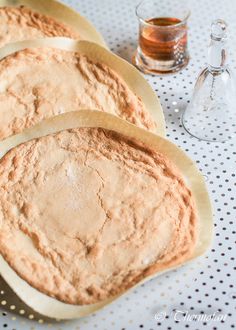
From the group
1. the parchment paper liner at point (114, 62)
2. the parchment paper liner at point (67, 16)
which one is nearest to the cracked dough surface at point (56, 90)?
the parchment paper liner at point (114, 62)

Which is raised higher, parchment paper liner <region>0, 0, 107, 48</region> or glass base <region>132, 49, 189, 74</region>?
parchment paper liner <region>0, 0, 107, 48</region>

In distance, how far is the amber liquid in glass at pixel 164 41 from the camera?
1600mm

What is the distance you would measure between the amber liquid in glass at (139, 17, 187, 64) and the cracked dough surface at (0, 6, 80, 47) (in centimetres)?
17

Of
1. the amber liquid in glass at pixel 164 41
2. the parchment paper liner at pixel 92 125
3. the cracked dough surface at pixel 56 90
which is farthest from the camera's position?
the amber liquid in glass at pixel 164 41

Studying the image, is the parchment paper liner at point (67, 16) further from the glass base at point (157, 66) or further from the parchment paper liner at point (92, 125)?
the parchment paper liner at point (92, 125)

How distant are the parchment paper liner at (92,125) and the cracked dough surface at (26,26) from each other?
0.35 m

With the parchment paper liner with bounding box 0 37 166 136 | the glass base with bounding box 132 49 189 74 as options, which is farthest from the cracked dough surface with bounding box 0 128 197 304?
the glass base with bounding box 132 49 189 74

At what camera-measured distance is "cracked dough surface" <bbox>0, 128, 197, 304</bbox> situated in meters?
1.15

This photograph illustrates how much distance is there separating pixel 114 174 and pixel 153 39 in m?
0.46

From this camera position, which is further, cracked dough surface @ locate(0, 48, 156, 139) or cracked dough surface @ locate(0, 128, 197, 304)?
cracked dough surface @ locate(0, 48, 156, 139)

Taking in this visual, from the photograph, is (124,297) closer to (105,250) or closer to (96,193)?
(105,250)

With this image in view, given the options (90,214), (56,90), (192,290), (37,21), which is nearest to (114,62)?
(56,90)

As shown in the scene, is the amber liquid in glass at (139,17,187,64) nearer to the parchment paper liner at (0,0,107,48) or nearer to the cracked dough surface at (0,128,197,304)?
the parchment paper liner at (0,0,107,48)

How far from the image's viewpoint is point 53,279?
115 centimetres
